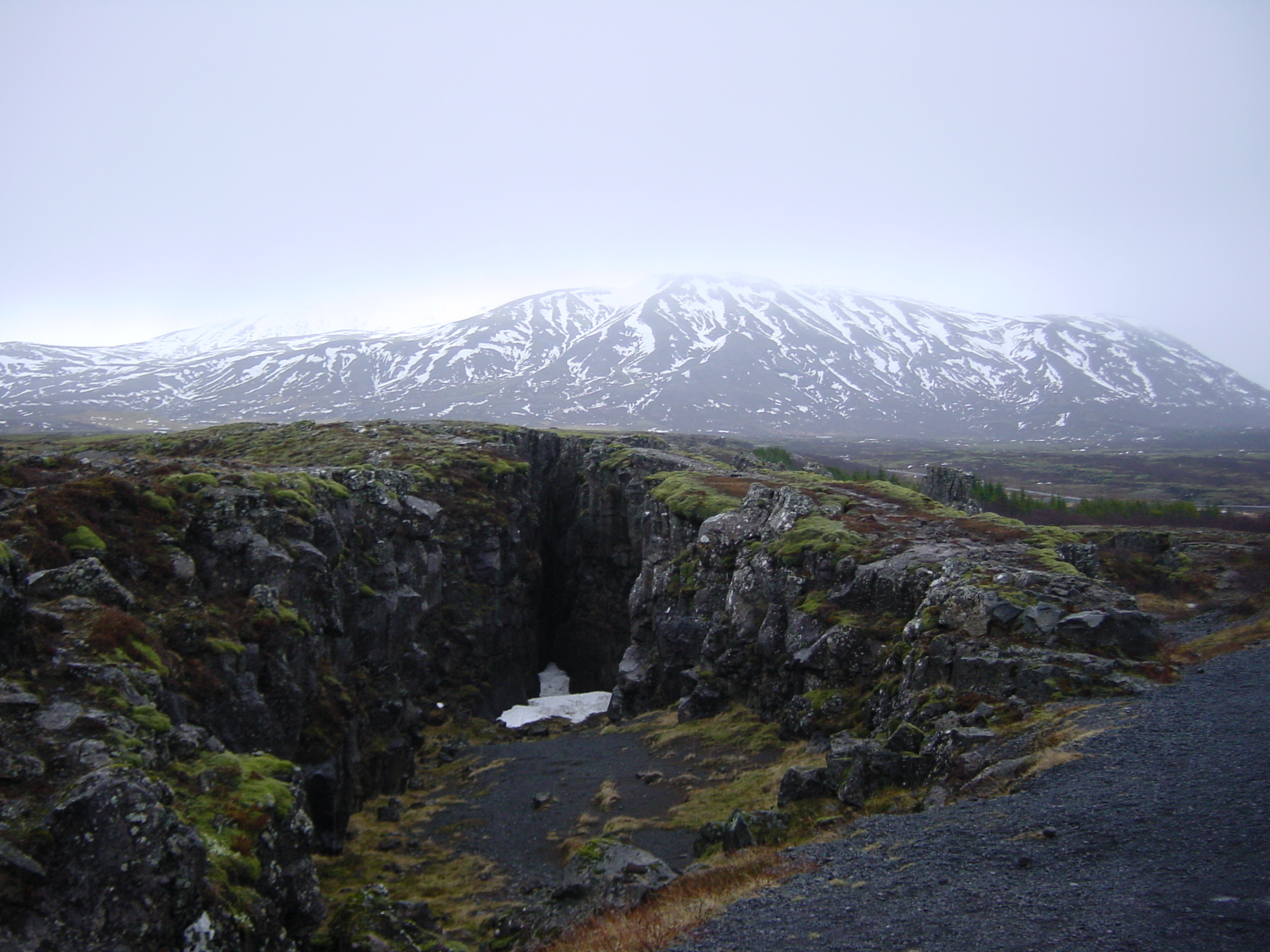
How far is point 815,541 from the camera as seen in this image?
38625 millimetres

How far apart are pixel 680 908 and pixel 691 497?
132 feet

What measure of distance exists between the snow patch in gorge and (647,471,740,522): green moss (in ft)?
47.3

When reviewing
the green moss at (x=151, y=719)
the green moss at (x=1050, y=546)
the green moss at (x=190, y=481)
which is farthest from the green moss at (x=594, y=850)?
the green moss at (x=190, y=481)

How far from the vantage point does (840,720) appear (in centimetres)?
2975

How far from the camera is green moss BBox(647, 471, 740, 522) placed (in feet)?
173

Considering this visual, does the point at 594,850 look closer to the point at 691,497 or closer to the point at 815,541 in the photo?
the point at 815,541

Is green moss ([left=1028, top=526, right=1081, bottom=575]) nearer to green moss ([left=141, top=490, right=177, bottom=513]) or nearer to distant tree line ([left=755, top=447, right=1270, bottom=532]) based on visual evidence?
green moss ([left=141, top=490, right=177, bottom=513])

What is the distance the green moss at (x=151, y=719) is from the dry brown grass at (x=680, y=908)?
10903 millimetres

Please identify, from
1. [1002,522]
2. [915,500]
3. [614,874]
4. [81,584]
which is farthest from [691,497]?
[81,584]

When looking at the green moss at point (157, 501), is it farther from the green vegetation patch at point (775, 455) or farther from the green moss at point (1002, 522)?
the green vegetation patch at point (775, 455)

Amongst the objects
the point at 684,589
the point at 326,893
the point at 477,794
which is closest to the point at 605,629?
the point at 684,589

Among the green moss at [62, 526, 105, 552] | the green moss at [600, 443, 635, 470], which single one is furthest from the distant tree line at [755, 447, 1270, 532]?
the green moss at [62, 526, 105, 552]

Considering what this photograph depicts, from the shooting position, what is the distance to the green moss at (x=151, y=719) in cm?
1759

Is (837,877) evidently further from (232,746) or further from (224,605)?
(224,605)
